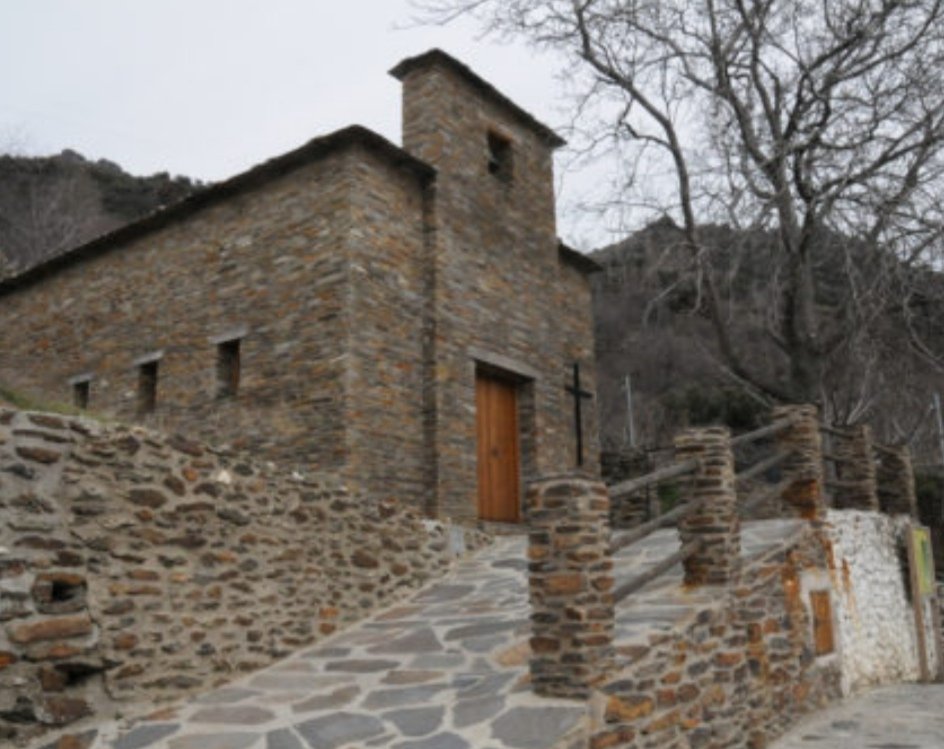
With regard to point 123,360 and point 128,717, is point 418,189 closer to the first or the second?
point 123,360

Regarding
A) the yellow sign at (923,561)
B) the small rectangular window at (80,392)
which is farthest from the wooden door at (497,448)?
the small rectangular window at (80,392)

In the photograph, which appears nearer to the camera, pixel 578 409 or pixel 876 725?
pixel 876 725

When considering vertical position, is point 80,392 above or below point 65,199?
below

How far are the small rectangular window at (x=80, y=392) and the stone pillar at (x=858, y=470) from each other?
964 cm

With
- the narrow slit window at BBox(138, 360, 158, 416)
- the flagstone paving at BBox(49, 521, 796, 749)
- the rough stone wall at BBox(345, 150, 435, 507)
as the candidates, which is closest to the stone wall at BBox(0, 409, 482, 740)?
the flagstone paving at BBox(49, 521, 796, 749)

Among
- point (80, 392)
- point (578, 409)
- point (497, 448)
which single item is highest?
point (80, 392)

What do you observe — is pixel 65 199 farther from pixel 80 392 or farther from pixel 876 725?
pixel 876 725

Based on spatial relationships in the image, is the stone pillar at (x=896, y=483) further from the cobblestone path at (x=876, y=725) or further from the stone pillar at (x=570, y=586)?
the stone pillar at (x=570, y=586)

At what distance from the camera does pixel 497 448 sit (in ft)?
34.9

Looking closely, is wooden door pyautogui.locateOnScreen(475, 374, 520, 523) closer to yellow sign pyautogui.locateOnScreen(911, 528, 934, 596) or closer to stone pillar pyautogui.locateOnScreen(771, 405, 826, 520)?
stone pillar pyautogui.locateOnScreen(771, 405, 826, 520)

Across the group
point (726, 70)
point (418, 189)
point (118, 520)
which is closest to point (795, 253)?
point (726, 70)

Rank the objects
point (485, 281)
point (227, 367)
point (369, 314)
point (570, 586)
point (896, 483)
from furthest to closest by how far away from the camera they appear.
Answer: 1. point (485, 281)
2. point (896, 483)
3. point (227, 367)
4. point (369, 314)
5. point (570, 586)

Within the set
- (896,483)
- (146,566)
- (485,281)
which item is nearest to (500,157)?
(485,281)

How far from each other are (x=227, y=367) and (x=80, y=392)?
9.98ft
